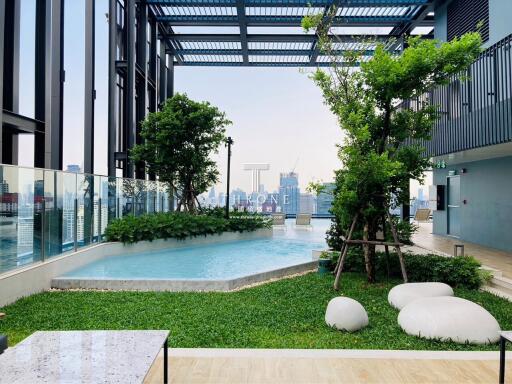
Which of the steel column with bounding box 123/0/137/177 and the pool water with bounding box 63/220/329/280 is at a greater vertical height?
the steel column with bounding box 123/0/137/177

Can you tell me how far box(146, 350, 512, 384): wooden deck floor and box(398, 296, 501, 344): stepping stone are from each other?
0.74 metres

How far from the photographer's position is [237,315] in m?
5.58

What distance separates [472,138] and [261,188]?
2068cm

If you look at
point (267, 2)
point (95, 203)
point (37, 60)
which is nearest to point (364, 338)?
point (95, 203)

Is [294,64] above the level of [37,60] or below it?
above

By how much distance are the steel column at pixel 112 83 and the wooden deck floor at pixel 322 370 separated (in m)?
11.9

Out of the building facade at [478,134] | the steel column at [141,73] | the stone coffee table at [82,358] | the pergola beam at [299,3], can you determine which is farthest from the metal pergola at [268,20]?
the stone coffee table at [82,358]

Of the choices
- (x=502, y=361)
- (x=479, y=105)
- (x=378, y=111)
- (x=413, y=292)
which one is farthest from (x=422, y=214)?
(x=502, y=361)

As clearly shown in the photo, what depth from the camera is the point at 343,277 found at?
8234mm

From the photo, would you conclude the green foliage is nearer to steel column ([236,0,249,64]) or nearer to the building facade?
the building facade

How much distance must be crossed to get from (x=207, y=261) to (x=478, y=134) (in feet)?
23.7

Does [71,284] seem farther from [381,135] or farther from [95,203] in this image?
[381,135]

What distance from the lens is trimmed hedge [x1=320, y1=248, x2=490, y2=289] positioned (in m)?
7.36

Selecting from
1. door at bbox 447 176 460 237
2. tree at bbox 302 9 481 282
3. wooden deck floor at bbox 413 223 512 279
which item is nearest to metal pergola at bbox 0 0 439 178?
tree at bbox 302 9 481 282
